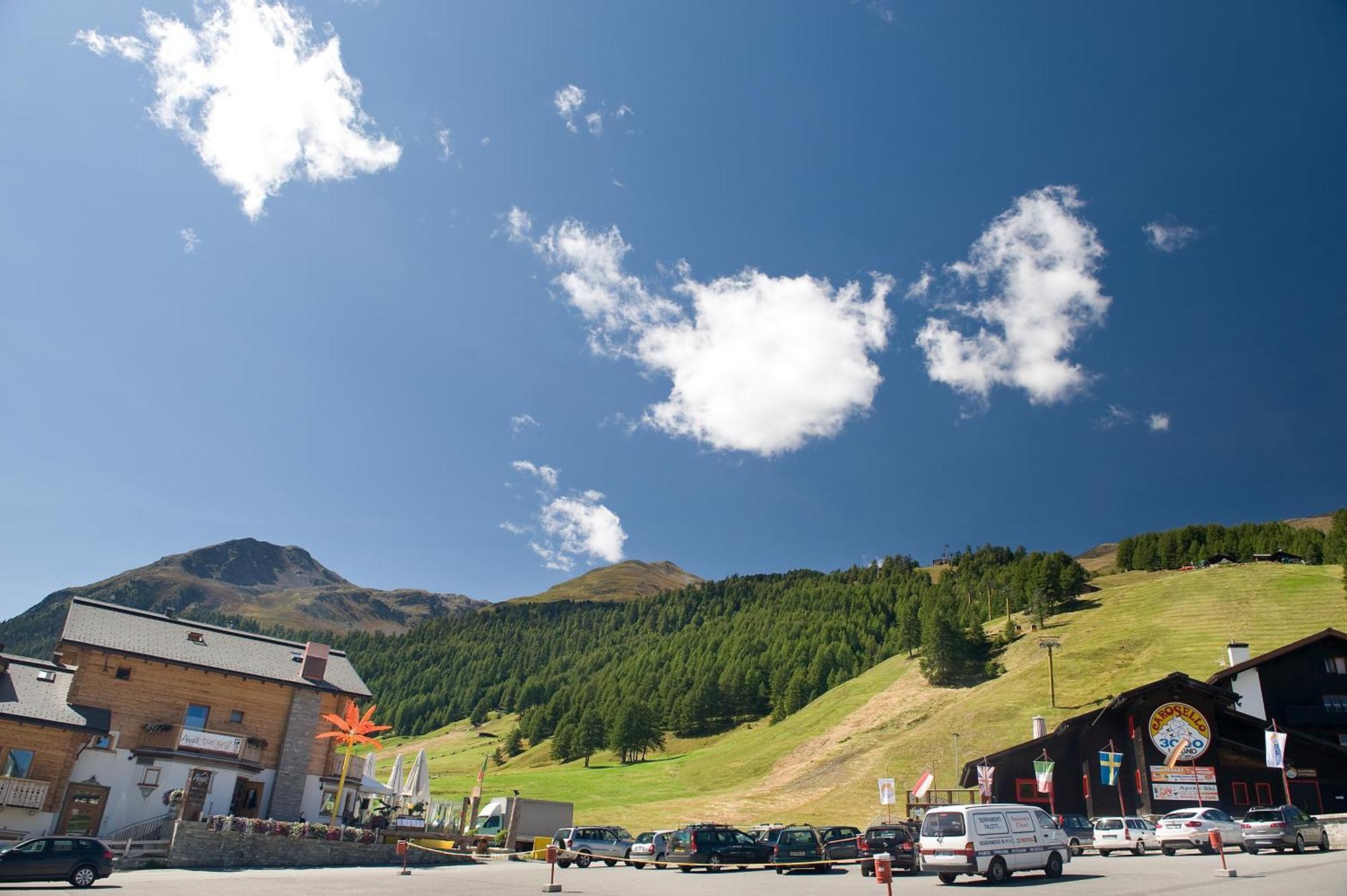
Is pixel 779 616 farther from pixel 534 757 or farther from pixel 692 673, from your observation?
pixel 534 757

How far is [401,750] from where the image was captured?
169 metres

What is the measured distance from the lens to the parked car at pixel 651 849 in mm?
34000

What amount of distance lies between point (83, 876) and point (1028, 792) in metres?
49.8

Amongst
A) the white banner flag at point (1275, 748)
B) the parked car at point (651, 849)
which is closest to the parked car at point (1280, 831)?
the white banner flag at point (1275, 748)

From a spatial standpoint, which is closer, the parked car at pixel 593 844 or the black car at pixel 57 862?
the black car at pixel 57 862

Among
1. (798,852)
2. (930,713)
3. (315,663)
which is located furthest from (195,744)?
(930,713)

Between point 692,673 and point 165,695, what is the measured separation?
130 meters

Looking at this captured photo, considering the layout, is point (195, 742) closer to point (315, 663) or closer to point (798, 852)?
point (315, 663)

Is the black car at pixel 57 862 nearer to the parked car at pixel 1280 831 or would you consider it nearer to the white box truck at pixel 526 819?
the white box truck at pixel 526 819

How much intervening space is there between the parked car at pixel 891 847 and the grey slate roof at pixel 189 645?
32121mm

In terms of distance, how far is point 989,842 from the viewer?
819 inches

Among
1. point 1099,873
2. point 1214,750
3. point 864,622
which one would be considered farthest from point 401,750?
point 1099,873

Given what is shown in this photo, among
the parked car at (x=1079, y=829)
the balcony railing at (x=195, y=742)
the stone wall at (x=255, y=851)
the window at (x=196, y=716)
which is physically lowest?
the stone wall at (x=255, y=851)

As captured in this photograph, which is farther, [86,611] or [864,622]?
[864,622]
